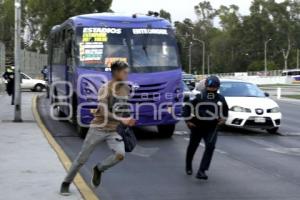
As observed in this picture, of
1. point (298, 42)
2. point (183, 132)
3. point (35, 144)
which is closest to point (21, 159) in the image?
point (35, 144)

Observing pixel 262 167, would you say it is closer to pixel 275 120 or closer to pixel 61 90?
pixel 275 120

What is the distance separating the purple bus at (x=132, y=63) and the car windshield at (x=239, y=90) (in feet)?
9.97

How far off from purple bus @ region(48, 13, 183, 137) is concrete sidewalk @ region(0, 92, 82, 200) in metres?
1.53

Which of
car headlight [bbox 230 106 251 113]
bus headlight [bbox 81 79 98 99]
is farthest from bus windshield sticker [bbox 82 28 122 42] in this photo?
car headlight [bbox 230 106 251 113]

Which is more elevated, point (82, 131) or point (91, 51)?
point (91, 51)

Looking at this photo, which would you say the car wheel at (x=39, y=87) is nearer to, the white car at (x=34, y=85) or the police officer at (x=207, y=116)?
the white car at (x=34, y=85)

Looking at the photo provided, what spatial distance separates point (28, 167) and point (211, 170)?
9.86 ft

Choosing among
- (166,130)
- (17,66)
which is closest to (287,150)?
(166,130)

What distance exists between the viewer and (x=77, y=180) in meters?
8.99

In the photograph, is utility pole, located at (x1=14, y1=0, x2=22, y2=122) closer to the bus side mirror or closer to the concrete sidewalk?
the concrete sidewalk

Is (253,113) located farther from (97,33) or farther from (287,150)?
(97,33)

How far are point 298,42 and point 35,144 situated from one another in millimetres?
132610

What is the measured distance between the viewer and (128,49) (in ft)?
49.9

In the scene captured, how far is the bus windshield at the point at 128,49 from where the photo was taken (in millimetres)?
14961
